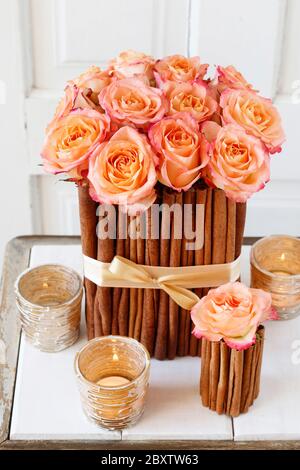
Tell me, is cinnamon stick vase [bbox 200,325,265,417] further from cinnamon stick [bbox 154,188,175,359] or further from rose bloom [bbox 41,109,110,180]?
rose bloom [bbox 41,109,110,180]

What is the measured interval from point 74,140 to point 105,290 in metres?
0.19

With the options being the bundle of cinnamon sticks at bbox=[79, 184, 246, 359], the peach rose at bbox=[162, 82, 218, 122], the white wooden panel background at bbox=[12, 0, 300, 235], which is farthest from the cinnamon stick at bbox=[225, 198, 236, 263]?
the white wooden panel background at bbox=[12, 0, 300, 235]

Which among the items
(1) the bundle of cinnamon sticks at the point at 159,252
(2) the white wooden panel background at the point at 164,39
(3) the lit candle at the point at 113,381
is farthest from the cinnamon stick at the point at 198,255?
(2) the white wooden panel background at the point at 164,39

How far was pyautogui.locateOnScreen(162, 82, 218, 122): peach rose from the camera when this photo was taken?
798 mm

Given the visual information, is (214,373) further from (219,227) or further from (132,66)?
(132,66)

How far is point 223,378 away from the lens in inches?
32.2

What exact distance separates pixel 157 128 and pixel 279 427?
364 millimetres

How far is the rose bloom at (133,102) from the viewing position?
77 cm

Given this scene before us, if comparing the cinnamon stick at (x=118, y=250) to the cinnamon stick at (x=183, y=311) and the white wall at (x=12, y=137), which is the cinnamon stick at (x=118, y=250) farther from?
the white wall at (x=12, y=137)

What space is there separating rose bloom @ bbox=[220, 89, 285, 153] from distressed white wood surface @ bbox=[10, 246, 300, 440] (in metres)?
0.29

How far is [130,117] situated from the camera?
0.77 metres

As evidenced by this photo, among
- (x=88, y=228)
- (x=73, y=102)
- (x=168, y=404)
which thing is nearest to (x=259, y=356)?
(x=168, y=404)
